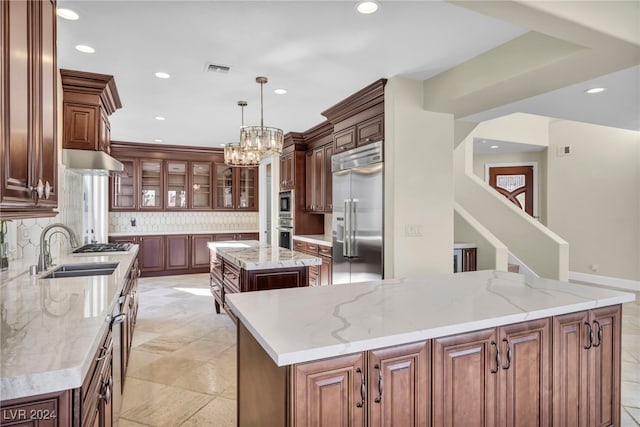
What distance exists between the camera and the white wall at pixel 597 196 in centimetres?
605

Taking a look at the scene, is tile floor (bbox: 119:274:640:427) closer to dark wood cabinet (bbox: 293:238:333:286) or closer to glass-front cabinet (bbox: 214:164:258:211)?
dark wood cabinet (bbox: 293:238:333:286)

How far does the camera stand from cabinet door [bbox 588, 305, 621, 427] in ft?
6.25

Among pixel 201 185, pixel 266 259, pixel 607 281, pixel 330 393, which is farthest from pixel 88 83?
pixel 607 281

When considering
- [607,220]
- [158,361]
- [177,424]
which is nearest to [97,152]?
[158,361]

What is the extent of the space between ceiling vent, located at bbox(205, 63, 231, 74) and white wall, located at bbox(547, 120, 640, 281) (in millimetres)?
6633

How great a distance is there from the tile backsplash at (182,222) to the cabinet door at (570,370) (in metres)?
6.63

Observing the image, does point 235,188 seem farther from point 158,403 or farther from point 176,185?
point 158,403

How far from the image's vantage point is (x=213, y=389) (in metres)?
2.74

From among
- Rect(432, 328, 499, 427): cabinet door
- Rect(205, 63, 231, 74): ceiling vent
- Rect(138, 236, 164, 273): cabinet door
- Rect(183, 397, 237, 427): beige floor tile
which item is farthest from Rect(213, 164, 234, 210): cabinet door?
Rect(432, 328, 499, 427): cabinet door

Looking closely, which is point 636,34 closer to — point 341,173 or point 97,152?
point 341,173

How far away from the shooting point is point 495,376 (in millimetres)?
1619

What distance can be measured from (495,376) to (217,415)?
1.77 metres

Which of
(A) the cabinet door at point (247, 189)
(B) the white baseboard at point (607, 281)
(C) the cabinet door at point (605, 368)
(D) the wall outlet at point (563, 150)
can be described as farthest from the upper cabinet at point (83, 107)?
(B) the white baseboard at point (607, 281)

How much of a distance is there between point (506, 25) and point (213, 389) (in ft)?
11.1
